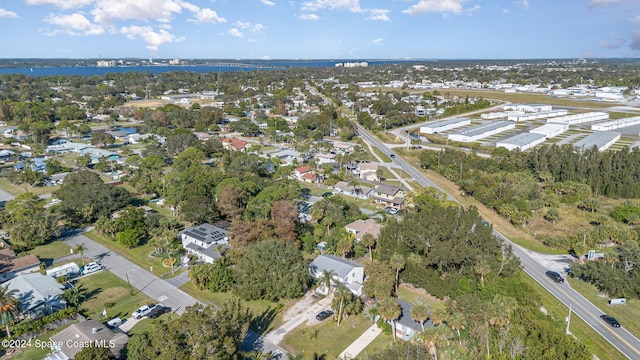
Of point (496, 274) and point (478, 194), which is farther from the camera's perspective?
point (478, 194)

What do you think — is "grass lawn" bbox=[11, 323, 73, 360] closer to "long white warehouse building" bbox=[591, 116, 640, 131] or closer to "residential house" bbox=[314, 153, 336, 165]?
"residential house" bbox=[314, 153, 336, 165]

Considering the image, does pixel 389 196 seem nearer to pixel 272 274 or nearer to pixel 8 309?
pixel 272 274

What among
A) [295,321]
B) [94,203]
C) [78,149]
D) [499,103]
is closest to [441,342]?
[295,321]

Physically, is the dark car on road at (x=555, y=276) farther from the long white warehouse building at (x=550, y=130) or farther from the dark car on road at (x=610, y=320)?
the long white warehouse building at (x=550, y=130)

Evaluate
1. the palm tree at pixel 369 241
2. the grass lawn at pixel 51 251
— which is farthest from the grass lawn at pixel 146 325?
the palm tree at pixel 369 241

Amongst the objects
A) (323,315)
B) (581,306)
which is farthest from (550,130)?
(323,315)

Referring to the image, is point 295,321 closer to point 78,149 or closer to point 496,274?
point 496,274
